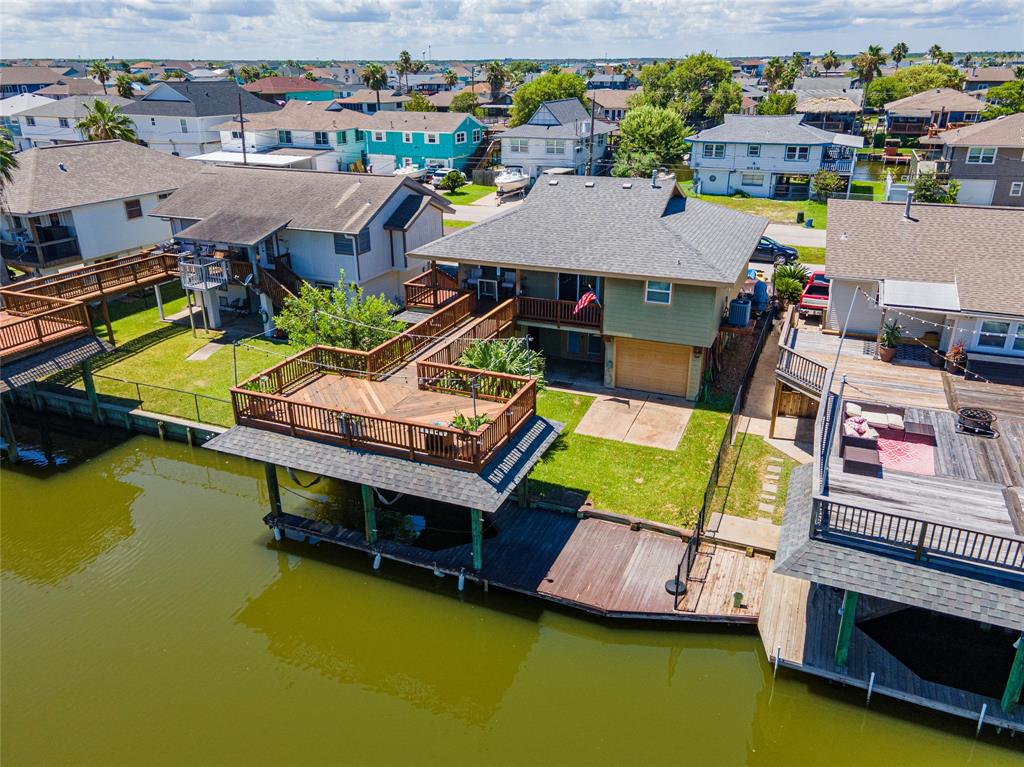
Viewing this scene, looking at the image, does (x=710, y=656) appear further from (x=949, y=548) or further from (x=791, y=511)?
(x=949, y=548)

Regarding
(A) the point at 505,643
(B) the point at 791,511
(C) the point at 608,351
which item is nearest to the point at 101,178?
(C) the point at 608,351

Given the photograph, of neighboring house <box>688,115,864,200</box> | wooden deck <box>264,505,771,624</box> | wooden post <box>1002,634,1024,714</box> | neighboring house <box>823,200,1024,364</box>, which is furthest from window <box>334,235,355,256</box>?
neighboring house <box>688,115,864,200</box>

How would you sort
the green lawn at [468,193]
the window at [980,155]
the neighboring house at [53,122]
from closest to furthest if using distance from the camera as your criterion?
1. the window at [980,155]
2. the green lawn at [468,193]
3. the neighboring house at [53,122]

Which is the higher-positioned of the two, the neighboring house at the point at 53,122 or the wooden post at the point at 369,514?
the neighboring house at the point at 53,122

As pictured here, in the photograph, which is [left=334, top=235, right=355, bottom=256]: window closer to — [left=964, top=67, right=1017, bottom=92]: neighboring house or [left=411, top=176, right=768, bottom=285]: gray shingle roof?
[left=411, top=176, right=768, bottom=285]: gray shingle roof

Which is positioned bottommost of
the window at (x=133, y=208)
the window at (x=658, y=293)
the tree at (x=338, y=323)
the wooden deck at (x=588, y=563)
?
the wooden deck at (x=588, y=563)

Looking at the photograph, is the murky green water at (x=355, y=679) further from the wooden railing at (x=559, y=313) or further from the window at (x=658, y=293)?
the window at (x=658, y=293)

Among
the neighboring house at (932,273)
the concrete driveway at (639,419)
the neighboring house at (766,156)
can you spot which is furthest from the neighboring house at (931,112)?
the concrete driveway at (639,419)

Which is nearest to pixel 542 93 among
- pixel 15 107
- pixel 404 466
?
pixel 15 107
